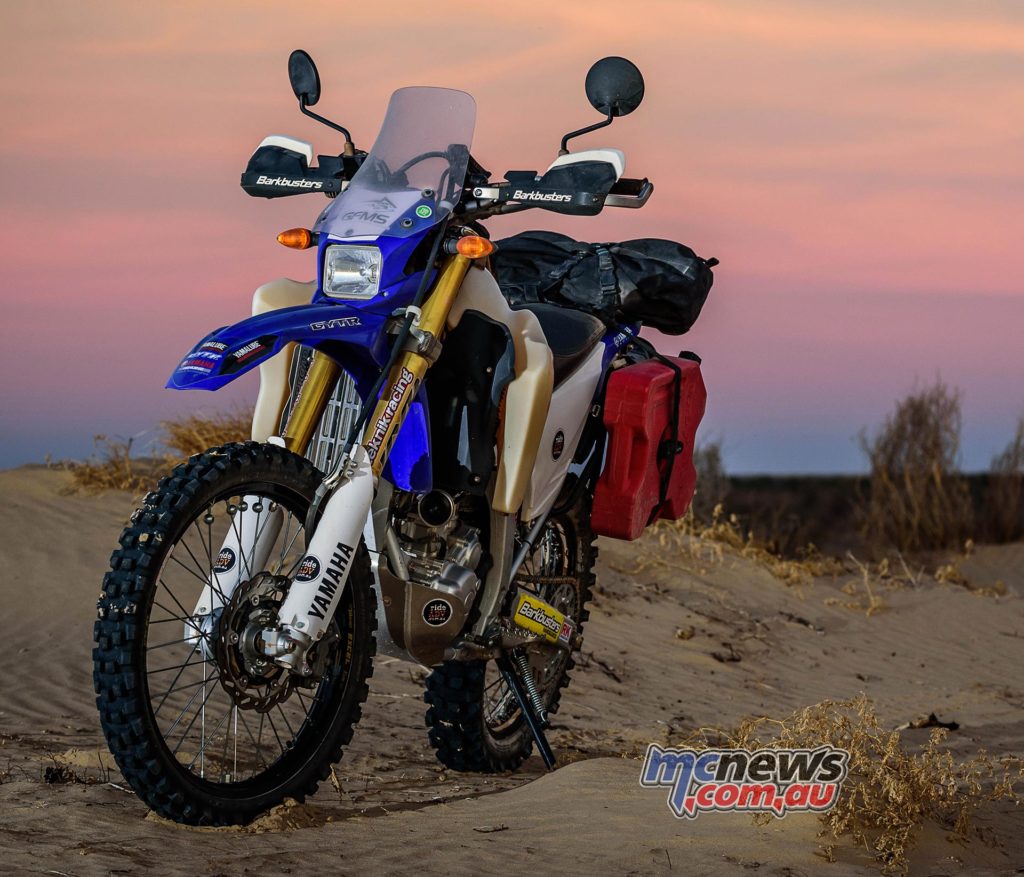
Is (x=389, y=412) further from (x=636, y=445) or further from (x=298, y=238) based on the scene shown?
(x=636, y=445)

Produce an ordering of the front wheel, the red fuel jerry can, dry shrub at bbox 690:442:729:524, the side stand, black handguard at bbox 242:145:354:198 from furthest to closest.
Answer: dry shrub at bbox 690:442:729:524
the red fuel jerry can
the side stand
black handguard at bbox 242:145:354:198
the front wheel

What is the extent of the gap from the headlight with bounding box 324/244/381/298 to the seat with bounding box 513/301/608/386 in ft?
3.50

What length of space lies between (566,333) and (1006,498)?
13171mm

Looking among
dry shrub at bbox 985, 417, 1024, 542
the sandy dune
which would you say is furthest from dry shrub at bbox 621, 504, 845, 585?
dry shrub at bbox 985, 417, 1024, 542

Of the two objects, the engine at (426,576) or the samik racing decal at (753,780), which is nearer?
the samik racing decal at (753,780)

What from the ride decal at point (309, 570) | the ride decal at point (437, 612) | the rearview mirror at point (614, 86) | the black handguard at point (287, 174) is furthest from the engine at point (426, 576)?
the rearview mirror at point (614, 86)

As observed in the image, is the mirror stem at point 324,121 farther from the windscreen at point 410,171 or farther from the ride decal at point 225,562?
the ride decal at point 225,562

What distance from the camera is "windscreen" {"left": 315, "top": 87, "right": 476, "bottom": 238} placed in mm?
5000

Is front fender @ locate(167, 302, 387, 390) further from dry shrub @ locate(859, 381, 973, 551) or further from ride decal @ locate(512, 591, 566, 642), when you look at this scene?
dry shrub @ locate(859, 381, 973, 551)

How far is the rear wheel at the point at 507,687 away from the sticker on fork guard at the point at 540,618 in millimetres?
156

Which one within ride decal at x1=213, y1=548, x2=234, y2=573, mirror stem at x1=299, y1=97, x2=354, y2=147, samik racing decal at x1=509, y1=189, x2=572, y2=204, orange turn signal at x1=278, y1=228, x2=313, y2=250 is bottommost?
ride decal at x1=213, y1=548, x2=234, y2=573

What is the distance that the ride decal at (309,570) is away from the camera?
4.59m

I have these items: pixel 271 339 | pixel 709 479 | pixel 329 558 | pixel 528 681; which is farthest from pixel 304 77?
pixel 709 479

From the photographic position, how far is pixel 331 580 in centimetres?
464
